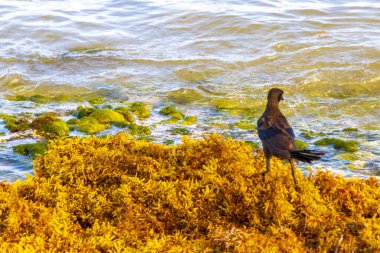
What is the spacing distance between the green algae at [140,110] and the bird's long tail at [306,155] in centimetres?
615

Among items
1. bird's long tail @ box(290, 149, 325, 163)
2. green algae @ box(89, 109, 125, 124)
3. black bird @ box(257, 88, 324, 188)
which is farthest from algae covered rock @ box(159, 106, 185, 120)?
bird's long tail @ box(290, 149, 325, 163)

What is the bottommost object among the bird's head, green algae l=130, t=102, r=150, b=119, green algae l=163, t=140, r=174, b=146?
green algae l=130, t=102, r=150, b=119

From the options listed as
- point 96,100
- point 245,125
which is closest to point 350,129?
point 245,125

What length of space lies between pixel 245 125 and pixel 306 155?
5.55 metres

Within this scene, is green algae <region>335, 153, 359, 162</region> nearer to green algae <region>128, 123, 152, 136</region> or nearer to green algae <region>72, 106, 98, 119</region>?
green algae <region>128, 123, 152, 136</region>

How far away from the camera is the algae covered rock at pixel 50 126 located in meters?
9.16

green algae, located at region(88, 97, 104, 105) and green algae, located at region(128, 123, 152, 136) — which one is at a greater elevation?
green algae, located at region(128, 123, 152, 136)

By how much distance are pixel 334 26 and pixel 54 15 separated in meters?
10.5

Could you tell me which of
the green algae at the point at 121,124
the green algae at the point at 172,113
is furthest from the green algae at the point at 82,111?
the green algae at the point at 172,113

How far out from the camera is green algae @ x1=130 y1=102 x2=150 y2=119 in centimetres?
1055

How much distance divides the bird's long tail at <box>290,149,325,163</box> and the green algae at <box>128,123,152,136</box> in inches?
198

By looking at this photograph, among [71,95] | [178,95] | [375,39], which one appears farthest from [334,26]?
[71,95]

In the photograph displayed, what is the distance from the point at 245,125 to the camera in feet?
32.7

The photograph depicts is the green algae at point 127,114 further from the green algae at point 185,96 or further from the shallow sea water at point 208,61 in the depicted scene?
the green algae at point 185,96
